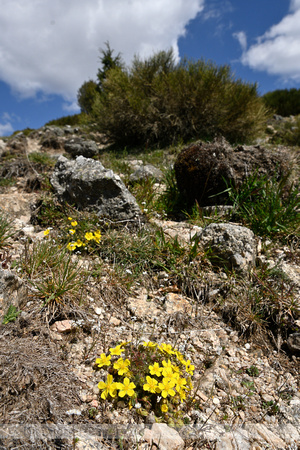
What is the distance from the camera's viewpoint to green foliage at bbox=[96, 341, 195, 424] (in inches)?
60.1

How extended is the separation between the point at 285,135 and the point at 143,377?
9248mm

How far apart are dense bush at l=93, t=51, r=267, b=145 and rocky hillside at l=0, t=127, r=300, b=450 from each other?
4.66 m

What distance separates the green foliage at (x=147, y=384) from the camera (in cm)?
153

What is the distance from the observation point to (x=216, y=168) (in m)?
Result: 3.65

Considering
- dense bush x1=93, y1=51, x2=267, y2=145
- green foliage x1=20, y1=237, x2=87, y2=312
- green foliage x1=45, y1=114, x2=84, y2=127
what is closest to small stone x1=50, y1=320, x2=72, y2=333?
green foliage x1=20, y1=237, x2=87, y2=312

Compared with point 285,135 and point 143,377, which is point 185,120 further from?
point 143,377

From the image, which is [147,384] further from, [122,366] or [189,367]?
[189,367]

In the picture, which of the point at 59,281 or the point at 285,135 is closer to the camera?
the point at 59,281

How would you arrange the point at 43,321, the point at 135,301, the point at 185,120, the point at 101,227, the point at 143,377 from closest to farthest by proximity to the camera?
the point at 143,377 → the point at 43,321 → the point at 135,301 → the point at 101,227 → the point at 185,120

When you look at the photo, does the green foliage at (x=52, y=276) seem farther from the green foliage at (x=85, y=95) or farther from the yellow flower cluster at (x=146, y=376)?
the green foliage at (x=85, y=95)

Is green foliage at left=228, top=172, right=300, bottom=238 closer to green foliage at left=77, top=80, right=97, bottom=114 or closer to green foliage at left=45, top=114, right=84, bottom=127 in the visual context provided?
green foliage at left=45, top=114, right=84, bottom=127

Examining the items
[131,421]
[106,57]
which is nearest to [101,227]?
[131,421]

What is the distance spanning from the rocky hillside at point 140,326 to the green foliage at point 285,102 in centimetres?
1425

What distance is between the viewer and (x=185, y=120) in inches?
308
